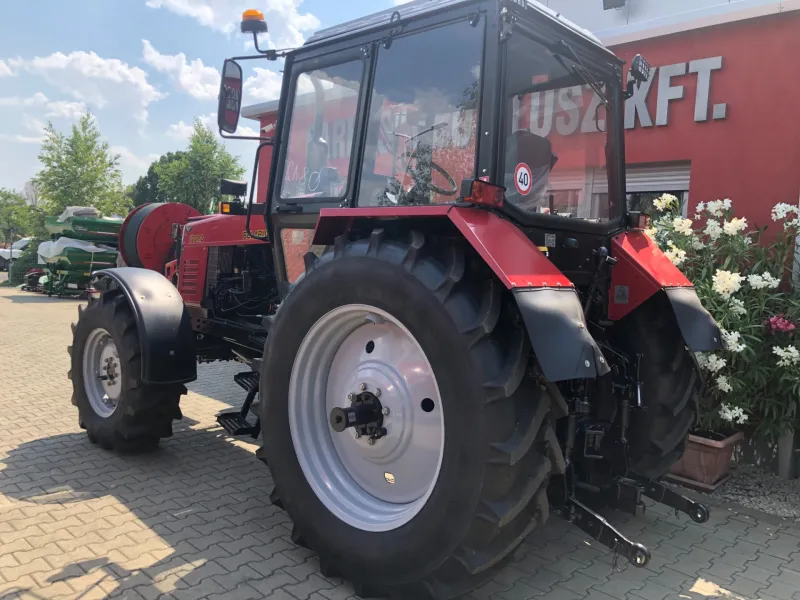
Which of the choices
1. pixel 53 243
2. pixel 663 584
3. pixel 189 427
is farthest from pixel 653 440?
pixel 53 243

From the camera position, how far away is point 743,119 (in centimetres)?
524

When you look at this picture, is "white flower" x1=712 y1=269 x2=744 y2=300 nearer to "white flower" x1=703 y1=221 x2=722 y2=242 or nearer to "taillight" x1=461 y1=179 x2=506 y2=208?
"white flower" x1=703 y1=221 x2=722 y2=242

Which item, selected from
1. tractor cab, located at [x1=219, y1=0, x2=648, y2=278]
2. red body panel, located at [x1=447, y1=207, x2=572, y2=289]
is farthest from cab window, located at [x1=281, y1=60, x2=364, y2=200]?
red body panel, located at [x1=447, y1=207, x2=572, y2=289]

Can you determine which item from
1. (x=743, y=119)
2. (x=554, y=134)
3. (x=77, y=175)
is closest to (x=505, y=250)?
(x=554, y=134)

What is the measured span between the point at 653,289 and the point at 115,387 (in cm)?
356

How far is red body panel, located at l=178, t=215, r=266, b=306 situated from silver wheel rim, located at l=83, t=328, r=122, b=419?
756 millimetres

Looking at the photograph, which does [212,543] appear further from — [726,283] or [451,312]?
[726,283]

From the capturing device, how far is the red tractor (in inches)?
88.4

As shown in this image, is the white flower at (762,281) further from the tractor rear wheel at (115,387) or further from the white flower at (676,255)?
the tractor rear wheel at (115,387)

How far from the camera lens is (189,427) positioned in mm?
5066

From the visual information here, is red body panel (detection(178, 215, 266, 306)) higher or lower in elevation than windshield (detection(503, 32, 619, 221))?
lower

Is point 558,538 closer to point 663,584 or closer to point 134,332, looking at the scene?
point 663,584

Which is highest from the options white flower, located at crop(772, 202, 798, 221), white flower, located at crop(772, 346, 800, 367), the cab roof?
→ the cab roof

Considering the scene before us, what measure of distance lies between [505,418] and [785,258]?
11.0ft
